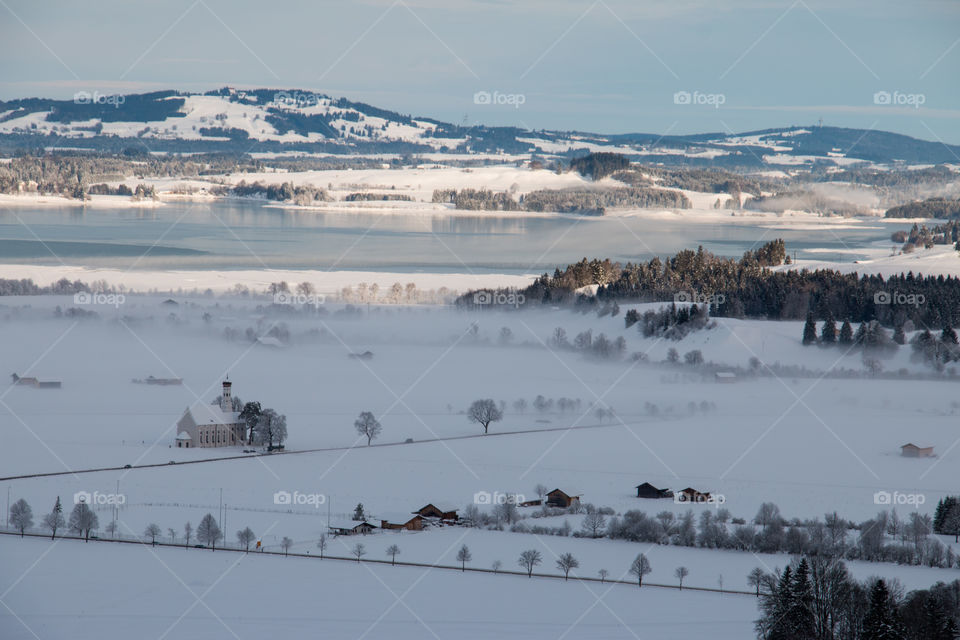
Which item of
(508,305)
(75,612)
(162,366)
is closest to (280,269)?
(508,305)

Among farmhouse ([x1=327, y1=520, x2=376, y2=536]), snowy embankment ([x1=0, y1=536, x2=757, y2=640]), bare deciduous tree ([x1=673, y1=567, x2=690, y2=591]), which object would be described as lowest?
snowy embankment ([x1=0, y1=536, x2=757, y2=640])

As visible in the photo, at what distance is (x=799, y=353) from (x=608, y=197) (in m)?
111

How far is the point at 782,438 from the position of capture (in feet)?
111

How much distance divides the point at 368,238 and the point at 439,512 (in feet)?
275

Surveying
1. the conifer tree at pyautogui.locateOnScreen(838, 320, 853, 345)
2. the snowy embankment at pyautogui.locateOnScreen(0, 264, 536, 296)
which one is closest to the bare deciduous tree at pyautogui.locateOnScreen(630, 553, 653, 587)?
the conifer tree at pyautogui.locateOnScreen(838, 320, 853, 345)

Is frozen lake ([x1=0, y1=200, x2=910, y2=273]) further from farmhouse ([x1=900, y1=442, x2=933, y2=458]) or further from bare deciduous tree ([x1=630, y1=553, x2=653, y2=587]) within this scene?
bare deciduous tree ([x1=630, y1=553, x2=653, y2=587])

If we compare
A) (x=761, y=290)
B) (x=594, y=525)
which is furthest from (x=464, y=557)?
(x=761, y=290)

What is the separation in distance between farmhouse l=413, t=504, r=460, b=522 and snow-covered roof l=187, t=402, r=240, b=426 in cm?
889

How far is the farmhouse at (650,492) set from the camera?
27.0m

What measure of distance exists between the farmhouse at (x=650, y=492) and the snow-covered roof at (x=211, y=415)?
11.6 metres

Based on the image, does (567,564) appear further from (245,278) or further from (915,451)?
(245,278)

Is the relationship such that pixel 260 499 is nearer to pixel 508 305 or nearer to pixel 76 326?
pixel 76 326

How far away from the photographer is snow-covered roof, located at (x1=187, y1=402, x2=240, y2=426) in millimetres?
31453

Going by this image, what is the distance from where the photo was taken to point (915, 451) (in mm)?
31578
